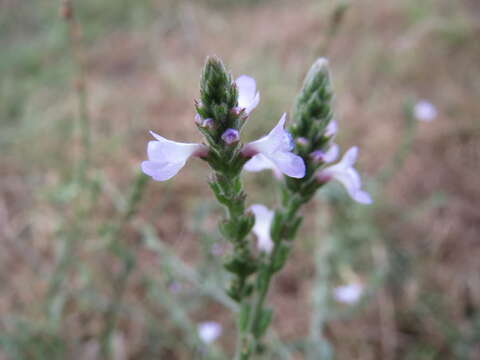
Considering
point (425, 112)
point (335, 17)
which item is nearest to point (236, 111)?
point (335, 17)

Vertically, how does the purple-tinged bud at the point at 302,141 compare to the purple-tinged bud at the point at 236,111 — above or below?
below

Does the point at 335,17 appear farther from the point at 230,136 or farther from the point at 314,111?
the point at 230,136

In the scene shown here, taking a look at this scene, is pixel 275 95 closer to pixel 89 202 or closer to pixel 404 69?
pixel 404 69

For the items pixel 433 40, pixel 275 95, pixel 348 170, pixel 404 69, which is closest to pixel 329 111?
pixel 348 170

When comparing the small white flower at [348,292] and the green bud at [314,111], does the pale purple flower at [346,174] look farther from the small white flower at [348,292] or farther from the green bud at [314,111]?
the small white flower at [348,292]

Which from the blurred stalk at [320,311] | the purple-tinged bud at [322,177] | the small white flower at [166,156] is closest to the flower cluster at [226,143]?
the small white flower at [166,156]

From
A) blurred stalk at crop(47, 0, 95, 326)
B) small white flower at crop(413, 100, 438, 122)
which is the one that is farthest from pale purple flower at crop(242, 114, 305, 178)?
small white flower at crop(413, 100, 438, 122)
